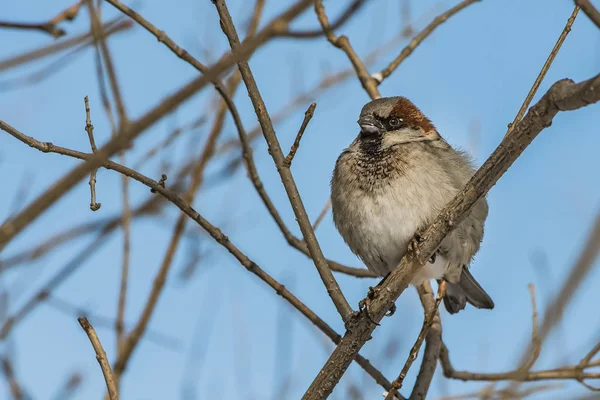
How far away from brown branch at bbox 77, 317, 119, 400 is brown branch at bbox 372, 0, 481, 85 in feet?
8.94

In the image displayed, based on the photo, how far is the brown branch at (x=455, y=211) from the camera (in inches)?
89.4

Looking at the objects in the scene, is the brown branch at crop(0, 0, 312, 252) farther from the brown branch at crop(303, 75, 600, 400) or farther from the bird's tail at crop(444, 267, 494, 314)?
the bird's tail at crop(444, 267, 494, 314)

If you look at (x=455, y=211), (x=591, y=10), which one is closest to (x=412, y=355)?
(x=455, y=211)

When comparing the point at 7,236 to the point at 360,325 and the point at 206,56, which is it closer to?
the point at 360,325

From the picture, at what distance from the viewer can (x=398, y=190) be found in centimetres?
395

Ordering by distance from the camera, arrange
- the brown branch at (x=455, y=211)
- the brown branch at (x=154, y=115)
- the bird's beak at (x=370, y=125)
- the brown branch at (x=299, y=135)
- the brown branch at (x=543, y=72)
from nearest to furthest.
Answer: the brown branch at (x=154, y=115) → the brown branch at (x=455, y=211) → the brown branch at (x=543, y=72) → the brown branch at (x=299, y=135) → the bird's beak at (x=370, y=125)

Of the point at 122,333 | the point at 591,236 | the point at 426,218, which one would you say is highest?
the point at 426,218

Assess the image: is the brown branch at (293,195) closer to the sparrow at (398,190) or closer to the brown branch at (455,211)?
the brown branch at (455,211)

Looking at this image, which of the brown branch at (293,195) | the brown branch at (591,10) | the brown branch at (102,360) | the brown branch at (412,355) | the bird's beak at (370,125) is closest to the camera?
the brown branch at (591,10)

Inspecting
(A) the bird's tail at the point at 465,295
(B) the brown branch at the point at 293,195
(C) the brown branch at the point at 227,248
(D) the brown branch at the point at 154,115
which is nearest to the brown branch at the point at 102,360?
(C) the brown branch at the point at 227,248

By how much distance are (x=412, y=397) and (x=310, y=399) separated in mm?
764

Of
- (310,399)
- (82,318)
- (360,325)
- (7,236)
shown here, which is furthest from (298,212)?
(7,236)

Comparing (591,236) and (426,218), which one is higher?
(426,218)

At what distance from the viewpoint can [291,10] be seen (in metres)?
1.18
